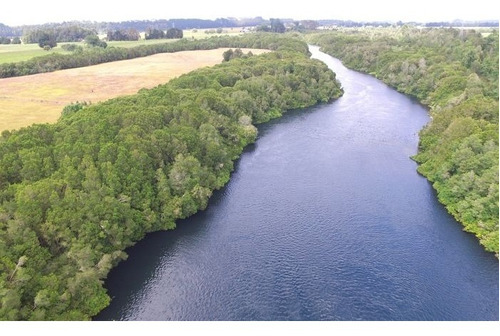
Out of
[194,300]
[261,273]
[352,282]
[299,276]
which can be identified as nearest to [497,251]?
[352,282]

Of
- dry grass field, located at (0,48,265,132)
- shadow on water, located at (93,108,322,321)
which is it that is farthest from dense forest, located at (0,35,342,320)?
dry grass field, located at (0,48,265,132)

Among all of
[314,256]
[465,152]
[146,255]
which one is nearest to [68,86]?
[146,255]

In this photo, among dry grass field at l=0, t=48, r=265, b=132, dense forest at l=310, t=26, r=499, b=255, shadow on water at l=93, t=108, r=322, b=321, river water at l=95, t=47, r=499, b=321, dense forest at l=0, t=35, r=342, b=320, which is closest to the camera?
dense forest at l=0, t=35, r=342, b=320

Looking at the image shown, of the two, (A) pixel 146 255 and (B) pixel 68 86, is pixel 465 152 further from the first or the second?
(B) pixel 68 86

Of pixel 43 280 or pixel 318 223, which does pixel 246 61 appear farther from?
pixel 43 280

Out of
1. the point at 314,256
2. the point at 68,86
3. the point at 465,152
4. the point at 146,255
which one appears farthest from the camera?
the point at 68,86

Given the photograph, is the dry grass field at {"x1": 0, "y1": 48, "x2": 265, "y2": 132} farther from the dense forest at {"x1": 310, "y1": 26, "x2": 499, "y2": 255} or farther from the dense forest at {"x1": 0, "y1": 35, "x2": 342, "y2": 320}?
the dense forest at {"x1": 310, "y1": 26, "x2": 499, "y2": 255}

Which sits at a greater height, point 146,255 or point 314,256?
point 314,256
